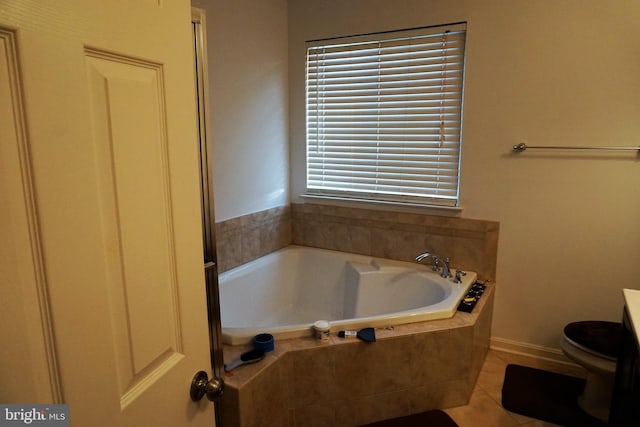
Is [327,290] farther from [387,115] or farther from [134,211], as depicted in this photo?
[134,211]

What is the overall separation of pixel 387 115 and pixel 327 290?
1337 mm

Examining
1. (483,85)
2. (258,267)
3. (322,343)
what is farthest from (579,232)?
(258,267)

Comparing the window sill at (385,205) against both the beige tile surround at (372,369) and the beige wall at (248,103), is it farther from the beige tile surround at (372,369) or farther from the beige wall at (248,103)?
the beige wall at (248,103)

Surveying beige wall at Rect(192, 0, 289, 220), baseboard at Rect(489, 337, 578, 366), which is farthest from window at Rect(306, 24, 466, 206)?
baseboard at Rect(489, 337, 578, 366)

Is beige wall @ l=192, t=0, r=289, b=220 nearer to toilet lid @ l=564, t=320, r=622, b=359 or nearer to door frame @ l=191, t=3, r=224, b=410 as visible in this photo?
door frame @ l=191, t=3, r=224, b=410

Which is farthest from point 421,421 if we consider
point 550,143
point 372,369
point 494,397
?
point 550,143

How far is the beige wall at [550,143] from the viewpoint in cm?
228

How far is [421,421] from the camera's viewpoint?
2045 millimetres

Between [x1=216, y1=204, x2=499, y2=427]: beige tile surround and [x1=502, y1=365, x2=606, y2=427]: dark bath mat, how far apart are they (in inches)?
8.2

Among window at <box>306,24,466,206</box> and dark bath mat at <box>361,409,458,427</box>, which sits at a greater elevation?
window at <box>306,24,466,206</box>

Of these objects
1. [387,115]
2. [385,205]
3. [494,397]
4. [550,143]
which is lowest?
[494,397]

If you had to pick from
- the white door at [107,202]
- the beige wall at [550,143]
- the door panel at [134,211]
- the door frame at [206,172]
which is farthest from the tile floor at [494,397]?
the door panel at [134,211]

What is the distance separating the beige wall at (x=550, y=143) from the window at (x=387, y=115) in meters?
0.11

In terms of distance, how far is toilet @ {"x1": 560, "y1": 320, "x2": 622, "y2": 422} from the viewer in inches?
77.8
